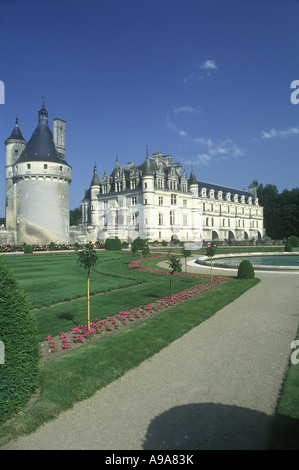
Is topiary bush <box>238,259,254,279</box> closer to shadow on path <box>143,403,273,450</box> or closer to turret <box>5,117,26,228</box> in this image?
shadow on path <box>143,403,273,450</box>

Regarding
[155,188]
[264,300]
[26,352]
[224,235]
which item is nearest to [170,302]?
[264,300]

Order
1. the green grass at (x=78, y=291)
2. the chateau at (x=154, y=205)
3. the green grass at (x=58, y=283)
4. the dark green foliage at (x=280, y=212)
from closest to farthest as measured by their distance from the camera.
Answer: the green grass at (x=78, y=291), the green grass at (x=58, y=283), the chateau at (x=154, y=205), the dark green foliage at (x=280, y=212)

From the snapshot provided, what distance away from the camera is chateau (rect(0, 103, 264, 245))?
142 feet

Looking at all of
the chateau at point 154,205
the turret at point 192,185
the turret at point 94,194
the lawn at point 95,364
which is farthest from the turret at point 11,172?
the lawn at point 95,364

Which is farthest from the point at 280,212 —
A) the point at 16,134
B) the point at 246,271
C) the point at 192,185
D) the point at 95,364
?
the point at 95,364

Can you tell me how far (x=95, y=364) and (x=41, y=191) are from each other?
40.3 m

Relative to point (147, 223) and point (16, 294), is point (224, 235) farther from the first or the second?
point (16, 294)

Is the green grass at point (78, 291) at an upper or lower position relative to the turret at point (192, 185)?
lower

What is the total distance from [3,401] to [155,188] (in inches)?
1939

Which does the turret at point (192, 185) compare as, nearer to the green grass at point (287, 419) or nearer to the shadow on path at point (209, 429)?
the green grass at point (287, 419)

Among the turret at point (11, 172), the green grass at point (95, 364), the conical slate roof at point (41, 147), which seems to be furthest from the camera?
the turret at point (11, 172)

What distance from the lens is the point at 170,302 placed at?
38.1 feet

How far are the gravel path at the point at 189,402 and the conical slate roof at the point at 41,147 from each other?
40992 mm

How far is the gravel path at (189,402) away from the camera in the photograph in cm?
390
